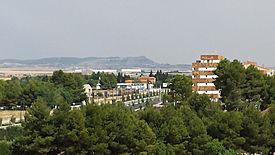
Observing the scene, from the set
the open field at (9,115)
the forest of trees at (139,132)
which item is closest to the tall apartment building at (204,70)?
the open field at (9,115)

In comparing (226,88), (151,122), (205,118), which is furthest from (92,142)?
(226,88)

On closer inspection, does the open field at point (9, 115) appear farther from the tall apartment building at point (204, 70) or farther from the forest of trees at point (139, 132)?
the forest of trees at point (139, 132)

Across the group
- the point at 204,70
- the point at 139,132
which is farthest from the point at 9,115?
the point at 139,132

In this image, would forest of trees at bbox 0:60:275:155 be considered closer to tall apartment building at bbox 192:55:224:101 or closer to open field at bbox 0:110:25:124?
open field at bbox 0:110:25:124

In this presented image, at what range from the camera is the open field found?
3941 centimetres

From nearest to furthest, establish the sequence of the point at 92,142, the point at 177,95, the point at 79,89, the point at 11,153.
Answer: the point at 92,142 → the point at 11,153 → the point at 177,95 → the point at 79,89

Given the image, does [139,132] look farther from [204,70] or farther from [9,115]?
[204,70]

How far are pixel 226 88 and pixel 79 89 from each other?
23.3 metres

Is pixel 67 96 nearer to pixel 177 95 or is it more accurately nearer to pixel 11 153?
pixel 177 95

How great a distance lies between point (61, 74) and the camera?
178 ft

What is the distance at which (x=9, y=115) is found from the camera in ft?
143

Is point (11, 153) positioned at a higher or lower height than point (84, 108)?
lower

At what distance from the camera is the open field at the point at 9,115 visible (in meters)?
39.4

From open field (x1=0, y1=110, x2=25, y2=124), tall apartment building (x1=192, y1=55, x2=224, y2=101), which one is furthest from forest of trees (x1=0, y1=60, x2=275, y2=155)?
tall apartment building (x1=192, y1=55, x2=224, y2=101)
